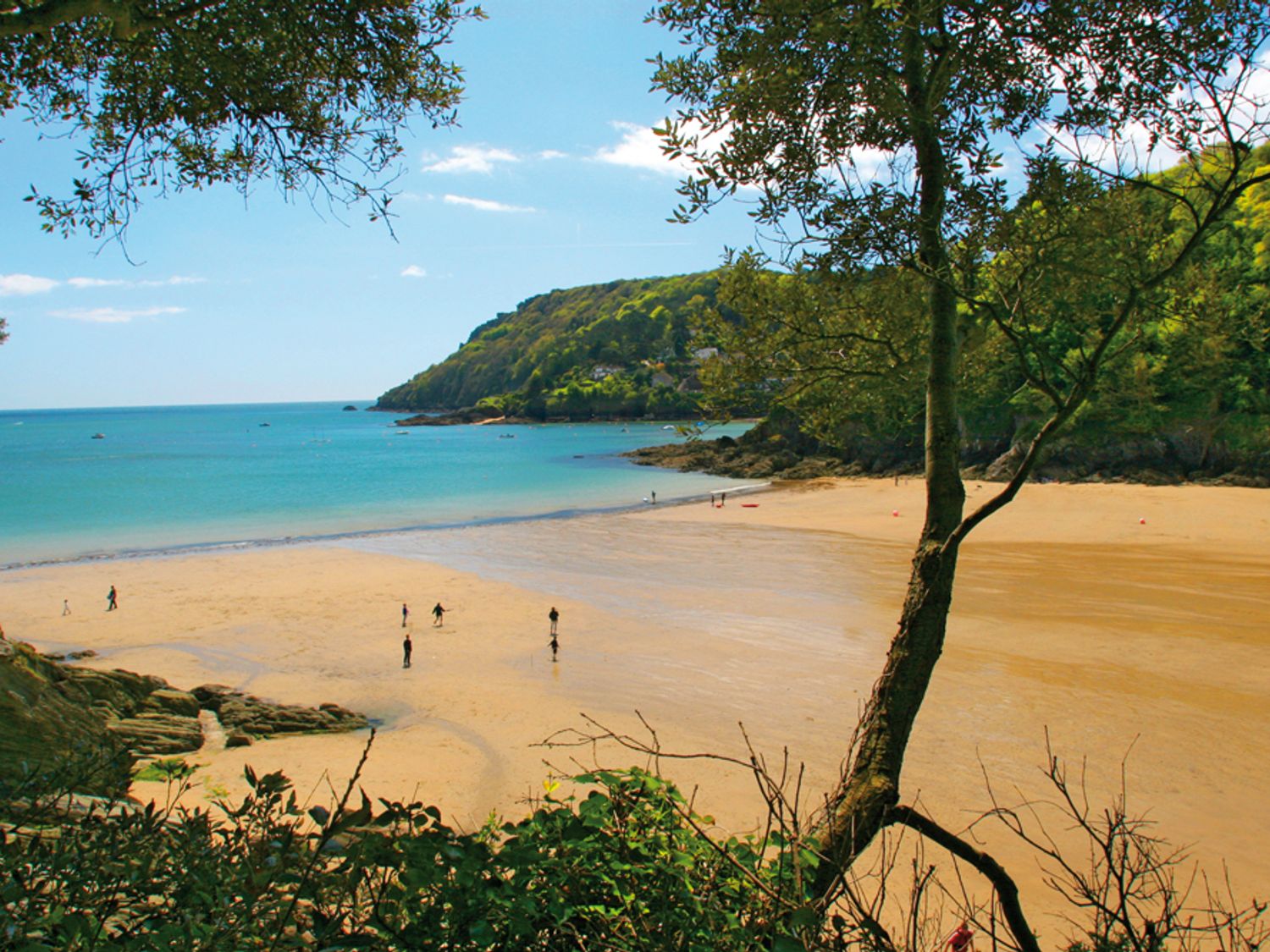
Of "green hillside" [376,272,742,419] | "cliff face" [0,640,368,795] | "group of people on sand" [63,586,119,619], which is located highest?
"green hillside" [376,272,742,419]

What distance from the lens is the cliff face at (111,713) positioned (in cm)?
758

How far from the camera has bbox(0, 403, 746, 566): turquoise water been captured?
38281 millimetres

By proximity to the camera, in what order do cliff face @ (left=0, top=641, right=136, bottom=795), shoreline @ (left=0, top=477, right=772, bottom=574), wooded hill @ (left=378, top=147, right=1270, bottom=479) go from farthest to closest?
1. shoreline @ (left=0, top=477, right=772, bottom=574)
2. cliff face @ (left=0, top=641, right=136, bottom=795)
3. wooded hill @ (left=378, top=147, right=1270, bottom=479)

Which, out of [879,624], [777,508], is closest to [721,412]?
[879,624]

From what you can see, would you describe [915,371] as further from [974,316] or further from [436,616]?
[436,616]

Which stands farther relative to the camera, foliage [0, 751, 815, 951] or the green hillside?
the green hillside

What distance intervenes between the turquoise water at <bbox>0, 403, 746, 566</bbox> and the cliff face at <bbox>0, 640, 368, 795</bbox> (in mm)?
23913

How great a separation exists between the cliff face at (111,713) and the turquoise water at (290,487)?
23.9 meters

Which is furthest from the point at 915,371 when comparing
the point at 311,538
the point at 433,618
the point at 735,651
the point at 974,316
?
the point at 311,538

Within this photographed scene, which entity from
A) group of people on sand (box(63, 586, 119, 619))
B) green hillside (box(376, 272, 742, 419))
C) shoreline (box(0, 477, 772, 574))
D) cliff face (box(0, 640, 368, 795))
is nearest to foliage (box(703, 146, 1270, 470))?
cliff face (box(0, 640, 368, 795))

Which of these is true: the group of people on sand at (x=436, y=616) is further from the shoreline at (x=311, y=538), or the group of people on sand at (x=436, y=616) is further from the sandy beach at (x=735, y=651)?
the shoreline at (x=311, y=538)

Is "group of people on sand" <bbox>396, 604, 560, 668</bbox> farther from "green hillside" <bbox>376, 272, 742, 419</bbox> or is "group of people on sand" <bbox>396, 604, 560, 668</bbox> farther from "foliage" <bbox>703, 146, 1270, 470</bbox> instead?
"green hillside" <bbox>376, 272, 742, 419</bbox>

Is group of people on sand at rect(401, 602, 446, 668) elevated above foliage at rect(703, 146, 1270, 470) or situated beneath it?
situated beneath

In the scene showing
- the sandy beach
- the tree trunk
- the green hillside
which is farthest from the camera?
the green hillside
